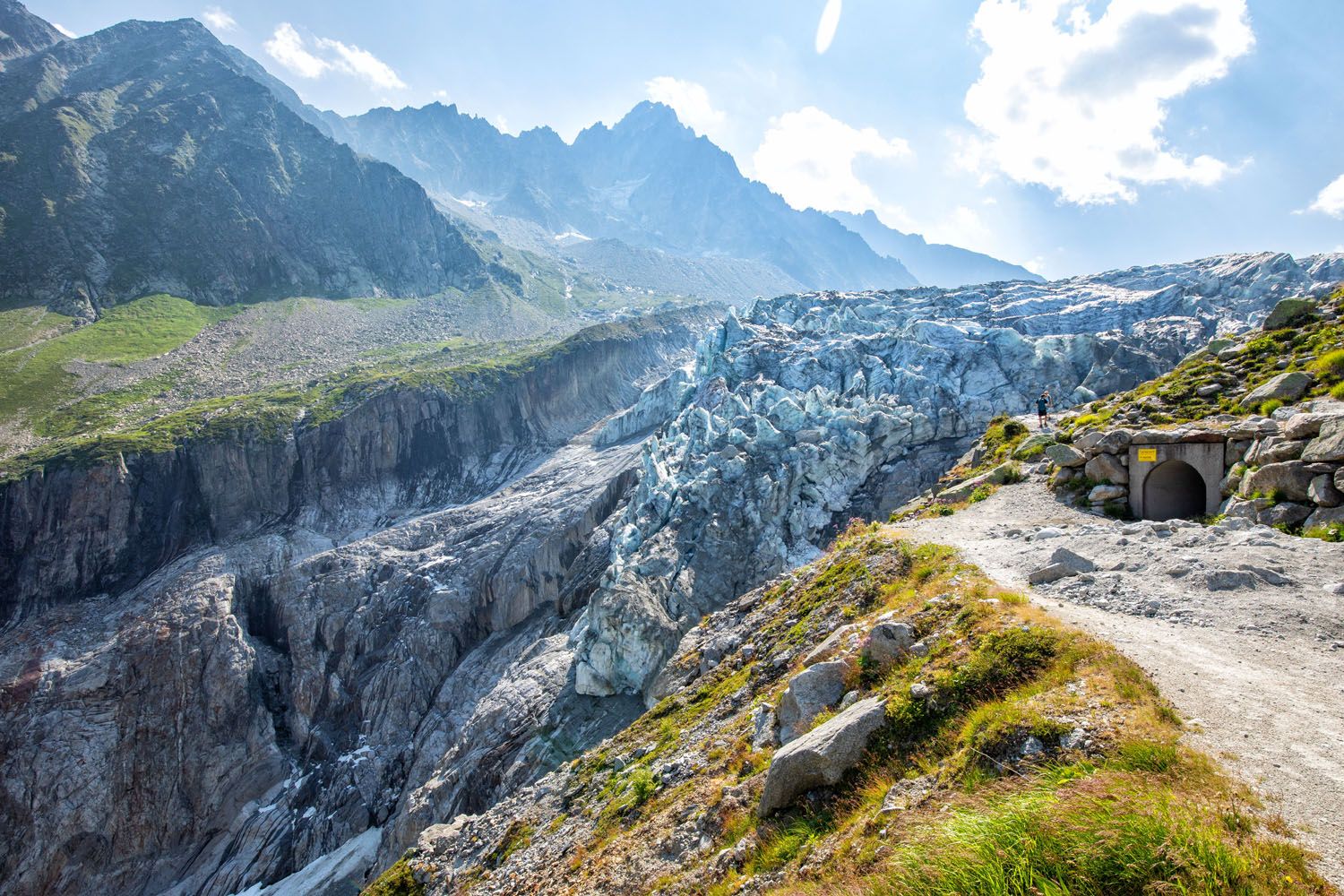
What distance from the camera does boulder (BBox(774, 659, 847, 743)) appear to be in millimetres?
8336

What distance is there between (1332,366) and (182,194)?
556ft

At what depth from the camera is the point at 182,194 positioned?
12275cm

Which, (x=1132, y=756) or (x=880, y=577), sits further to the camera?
(x=880, y=577)

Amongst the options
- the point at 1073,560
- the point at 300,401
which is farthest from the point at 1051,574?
the point at 300,401

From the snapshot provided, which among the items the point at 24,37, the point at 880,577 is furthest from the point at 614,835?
the point at 24,37

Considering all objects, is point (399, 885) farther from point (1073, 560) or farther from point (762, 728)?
point (1073, 560)

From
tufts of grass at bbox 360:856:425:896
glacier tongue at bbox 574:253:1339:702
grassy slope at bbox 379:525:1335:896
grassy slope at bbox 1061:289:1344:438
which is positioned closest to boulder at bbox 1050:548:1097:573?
grassy slope at bbox 379:525:1335:896

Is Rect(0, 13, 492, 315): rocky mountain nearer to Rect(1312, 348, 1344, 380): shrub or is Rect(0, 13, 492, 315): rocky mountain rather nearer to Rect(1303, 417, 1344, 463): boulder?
Rect(1303, 417, 1344, 463): boulder

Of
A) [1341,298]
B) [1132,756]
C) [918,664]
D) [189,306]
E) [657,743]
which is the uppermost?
[189,306]

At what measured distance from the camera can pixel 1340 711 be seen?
5.85 m

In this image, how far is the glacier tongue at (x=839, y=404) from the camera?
1558 inches

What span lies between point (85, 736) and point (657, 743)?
189 feet

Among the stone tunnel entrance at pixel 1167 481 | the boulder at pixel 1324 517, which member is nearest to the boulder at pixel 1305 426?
the stone tunnel entrance at pixel 1167 481

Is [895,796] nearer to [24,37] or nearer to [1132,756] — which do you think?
[1132,756]
